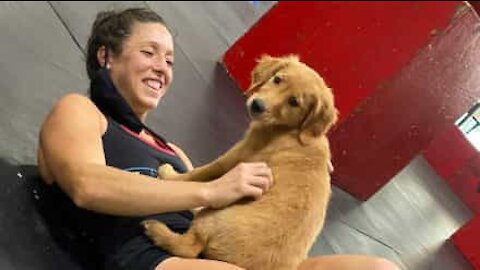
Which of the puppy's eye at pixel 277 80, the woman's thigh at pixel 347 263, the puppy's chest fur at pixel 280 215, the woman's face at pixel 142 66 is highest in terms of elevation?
the woman's face at pixel 142 66

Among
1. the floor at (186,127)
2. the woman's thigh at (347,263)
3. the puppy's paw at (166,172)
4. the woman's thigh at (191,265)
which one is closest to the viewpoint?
the woman's thigh at (191,265)

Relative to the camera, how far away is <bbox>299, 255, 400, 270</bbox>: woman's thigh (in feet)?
5.01

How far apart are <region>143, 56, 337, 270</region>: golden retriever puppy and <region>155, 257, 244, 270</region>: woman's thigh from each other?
0.7 inches

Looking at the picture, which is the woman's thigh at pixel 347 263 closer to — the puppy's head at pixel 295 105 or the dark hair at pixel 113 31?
the puppy's head at pixel 295 105

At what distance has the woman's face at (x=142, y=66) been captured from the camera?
1806mm

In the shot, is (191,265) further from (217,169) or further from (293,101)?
(293,101)

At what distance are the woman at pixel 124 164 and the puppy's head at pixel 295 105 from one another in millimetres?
94

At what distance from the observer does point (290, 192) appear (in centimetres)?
147

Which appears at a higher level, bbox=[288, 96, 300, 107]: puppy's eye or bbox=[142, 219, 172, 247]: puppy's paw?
bbox=[288, 96, 300, 107]: puppy's eye

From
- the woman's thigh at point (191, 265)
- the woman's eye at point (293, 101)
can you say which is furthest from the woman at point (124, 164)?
the woman's eye at point (293, 101)

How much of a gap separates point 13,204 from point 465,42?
1375mm

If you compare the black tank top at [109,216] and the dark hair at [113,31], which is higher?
the dark hair at [113,31]

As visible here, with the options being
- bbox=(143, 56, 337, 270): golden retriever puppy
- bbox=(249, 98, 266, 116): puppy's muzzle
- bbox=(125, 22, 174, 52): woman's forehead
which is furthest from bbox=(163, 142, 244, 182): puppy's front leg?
bbox=(125, 22, 174, 52): woman's forehead

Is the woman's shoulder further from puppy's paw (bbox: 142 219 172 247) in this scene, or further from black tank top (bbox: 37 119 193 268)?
puppy's paw (bbox: 142 219 172 247)
